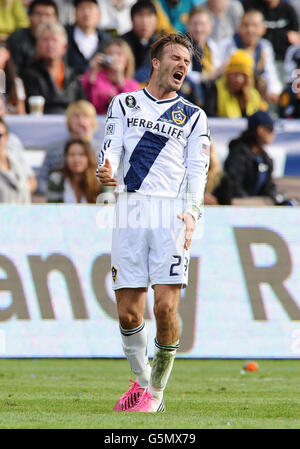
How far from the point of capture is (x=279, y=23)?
16969 mm

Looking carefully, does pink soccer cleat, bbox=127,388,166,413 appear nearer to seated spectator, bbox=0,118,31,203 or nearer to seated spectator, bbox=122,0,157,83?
seated spectator, bbox=0,118,31,203

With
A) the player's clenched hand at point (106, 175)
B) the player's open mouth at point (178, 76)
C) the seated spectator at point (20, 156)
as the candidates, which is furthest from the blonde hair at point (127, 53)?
the player's clenched hand at point (106, 175)

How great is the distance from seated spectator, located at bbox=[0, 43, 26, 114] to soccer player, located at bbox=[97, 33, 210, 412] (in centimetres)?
719

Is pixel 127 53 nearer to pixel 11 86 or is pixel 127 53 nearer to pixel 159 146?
pixel 11 86

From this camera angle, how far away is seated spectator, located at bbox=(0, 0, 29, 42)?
1514 cm

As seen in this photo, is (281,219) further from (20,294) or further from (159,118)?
(159,118)

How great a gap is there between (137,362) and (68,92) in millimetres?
7763

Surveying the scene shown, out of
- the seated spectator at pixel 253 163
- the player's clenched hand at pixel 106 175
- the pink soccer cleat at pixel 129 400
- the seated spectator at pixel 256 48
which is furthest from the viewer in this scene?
the seated spectator at pixel 256 48

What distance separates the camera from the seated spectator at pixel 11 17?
15.1m

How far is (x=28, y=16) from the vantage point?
15.4 metres

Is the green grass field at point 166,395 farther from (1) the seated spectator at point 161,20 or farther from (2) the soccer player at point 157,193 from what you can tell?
(1) the seated spectator at point 161,20

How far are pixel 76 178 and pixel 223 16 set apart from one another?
6170 mm

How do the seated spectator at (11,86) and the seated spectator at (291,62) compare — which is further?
the seated spectator at (291,62)

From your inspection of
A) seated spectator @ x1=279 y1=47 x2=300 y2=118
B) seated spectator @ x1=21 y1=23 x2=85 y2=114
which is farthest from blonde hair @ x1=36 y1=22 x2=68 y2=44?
seated spectator @ x1=279 y1=47 x2=300 y2=118
